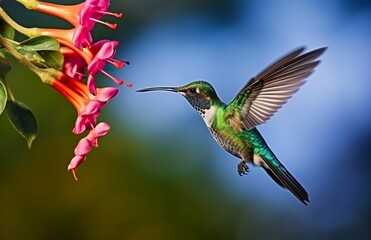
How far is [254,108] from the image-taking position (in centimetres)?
247

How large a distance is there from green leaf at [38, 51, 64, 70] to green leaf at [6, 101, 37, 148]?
16 centimetres

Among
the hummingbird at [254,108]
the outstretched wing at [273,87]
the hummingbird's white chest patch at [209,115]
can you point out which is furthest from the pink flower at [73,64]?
the hummingbird's white chest patch at [209,115]

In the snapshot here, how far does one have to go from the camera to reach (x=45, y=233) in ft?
27.0

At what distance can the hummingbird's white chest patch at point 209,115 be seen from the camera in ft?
7.93

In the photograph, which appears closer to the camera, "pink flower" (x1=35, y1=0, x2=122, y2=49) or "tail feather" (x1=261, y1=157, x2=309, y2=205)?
"pink flower" (x1=35, y1=0, x2=122, y2=49)

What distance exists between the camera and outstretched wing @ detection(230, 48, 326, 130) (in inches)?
87.6

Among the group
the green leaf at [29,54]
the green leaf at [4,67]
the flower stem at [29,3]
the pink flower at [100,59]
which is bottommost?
the green leaf at [4,67]

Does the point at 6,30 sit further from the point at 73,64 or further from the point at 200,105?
the point at 200,105

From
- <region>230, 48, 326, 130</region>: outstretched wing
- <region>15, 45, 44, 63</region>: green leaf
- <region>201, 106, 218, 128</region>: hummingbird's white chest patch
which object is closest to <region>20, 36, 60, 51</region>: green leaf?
<region>15, 45, 44, 63</region>: green leaf

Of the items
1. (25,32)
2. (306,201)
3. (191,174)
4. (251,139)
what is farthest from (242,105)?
(191,174)

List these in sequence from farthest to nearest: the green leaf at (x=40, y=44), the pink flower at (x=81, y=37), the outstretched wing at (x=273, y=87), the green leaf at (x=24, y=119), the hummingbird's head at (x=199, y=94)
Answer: the hummingbird's head at (x=199, y=94), the outstretched wing at (x=273, y=87), the green leaf at (x=24, y=119), the green leaf at (x=40, y=44), the pink flower at (x=81, y=37)

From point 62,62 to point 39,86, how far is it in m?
7.29

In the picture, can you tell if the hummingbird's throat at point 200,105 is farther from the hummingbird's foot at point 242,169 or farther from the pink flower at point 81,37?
the pink flower at point 81,37

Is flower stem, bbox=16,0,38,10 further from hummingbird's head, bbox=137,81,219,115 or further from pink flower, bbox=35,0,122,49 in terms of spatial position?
hummingbird's head, bbox=137,81,219,115
